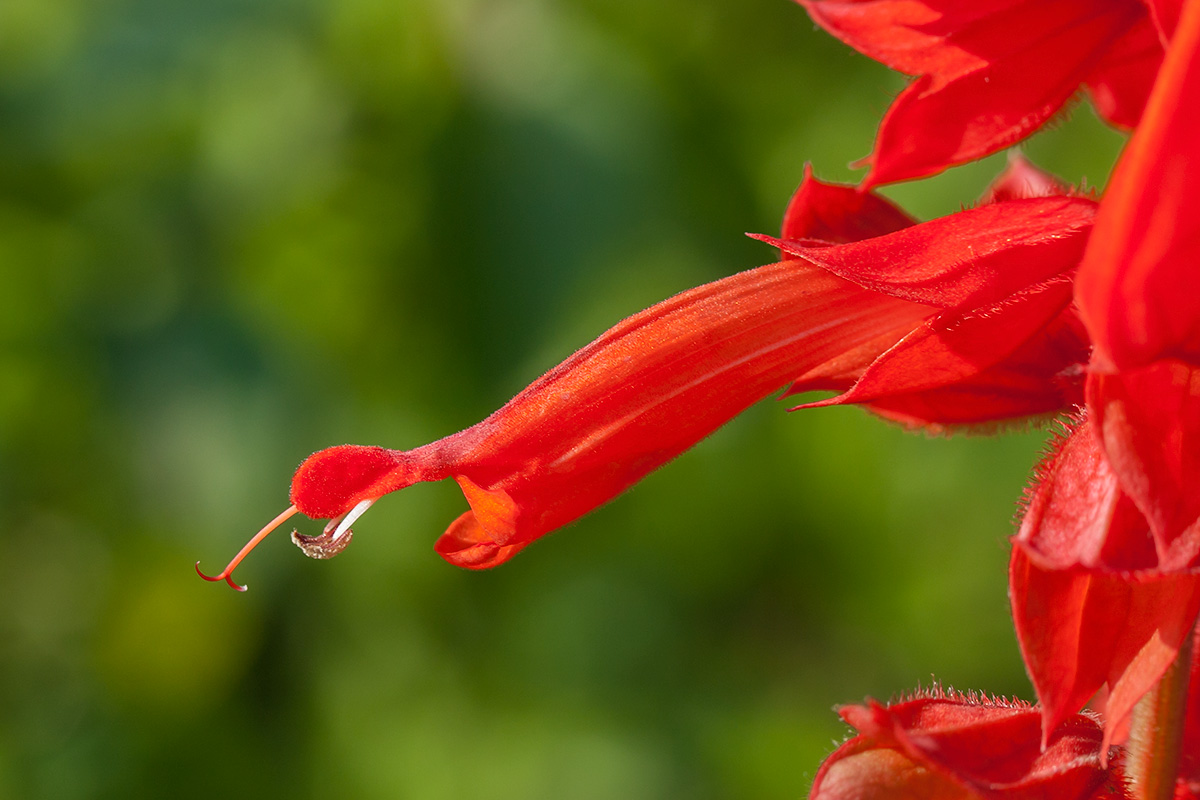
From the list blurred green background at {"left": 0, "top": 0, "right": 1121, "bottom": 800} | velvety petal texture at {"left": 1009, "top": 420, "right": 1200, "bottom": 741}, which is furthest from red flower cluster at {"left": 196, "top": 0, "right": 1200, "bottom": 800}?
blurred green background at {"left": 0, "top": 0, "right": 1121, "bottom": 800}

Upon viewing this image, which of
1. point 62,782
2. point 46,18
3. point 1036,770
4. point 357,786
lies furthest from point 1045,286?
point 46,18

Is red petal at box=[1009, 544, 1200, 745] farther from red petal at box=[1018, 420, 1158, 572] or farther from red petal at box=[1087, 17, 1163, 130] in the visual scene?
red petal at box=[1087, 17, 1163, 130]

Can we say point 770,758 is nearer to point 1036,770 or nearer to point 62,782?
point 62,782

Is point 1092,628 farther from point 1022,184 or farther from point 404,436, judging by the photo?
point 404,436

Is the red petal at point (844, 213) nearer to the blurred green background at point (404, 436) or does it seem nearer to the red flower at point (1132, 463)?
the red flower at point (1132, 463)

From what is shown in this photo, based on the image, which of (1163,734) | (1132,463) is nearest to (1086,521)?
(1132,463)

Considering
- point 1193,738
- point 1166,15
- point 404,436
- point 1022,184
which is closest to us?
point 1166,15
